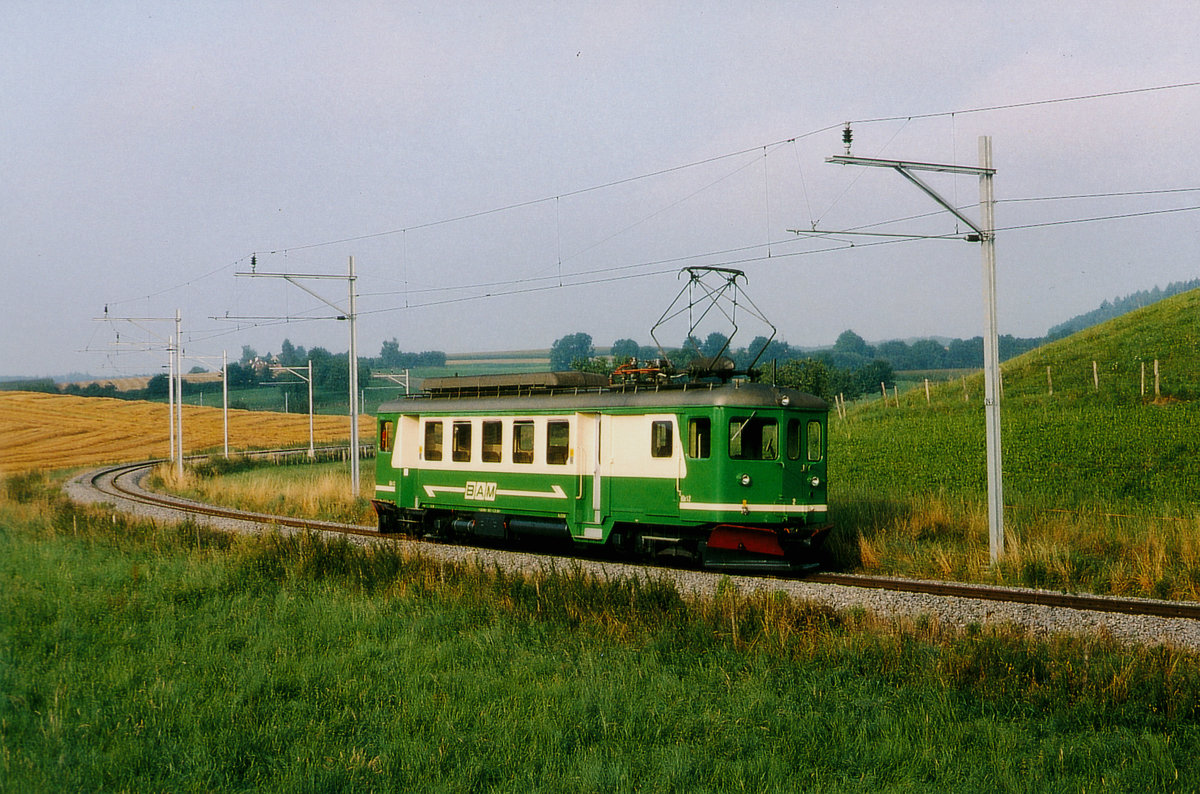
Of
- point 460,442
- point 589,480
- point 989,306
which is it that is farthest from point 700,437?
point 460,442

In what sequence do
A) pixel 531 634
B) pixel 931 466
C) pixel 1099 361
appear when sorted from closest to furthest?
pixel 531 634 → pixel 931 466 → pixel 1099 361

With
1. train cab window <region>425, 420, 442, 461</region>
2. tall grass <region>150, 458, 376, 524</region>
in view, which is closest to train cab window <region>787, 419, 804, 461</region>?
train cab window <region>425, 420, 442, 461</region>

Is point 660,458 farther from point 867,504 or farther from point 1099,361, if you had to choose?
point 1099,361

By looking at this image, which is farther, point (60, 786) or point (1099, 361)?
point (1099, 361)

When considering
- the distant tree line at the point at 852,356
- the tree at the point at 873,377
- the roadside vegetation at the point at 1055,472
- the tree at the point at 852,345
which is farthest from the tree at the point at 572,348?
the tree at the point at 852,345

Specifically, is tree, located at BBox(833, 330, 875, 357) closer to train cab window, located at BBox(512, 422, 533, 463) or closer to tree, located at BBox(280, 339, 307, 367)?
tree, located at BBox(280, 339, 307, 367)

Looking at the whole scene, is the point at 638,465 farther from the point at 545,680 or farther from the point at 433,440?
the point at 545,680

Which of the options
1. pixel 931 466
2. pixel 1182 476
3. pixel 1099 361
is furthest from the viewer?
pixel 1099 361

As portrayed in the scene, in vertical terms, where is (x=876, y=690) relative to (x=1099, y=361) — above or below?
below

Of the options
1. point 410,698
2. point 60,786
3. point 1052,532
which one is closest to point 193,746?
point 60,786

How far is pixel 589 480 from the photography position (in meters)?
16.0

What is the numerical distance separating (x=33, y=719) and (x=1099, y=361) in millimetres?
48706

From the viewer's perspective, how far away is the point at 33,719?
6797mm

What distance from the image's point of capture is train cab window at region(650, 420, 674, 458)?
15.0m
